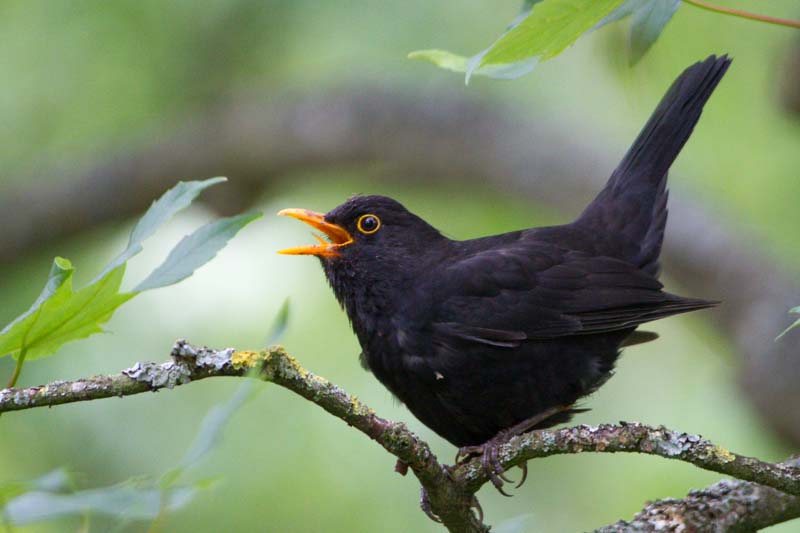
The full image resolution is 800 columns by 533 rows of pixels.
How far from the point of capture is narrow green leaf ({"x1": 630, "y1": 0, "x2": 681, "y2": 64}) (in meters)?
2.12

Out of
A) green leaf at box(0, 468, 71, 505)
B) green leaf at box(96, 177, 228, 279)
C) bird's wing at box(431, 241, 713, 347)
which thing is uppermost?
bird's wing at box(431, 241, 713, 347)

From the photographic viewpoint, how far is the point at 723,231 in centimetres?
665

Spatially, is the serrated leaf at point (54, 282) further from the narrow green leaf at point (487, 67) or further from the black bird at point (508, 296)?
the black bird at point (508, 296)

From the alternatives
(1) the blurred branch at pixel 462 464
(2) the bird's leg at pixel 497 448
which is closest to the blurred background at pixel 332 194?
(2) the bird's leg at pixel 497 448

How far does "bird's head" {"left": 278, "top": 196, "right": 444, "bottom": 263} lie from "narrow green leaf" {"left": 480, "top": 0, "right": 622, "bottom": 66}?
239 centimetres

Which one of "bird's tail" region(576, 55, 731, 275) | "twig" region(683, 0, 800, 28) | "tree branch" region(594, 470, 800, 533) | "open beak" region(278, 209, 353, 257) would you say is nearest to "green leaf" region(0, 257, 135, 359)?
"twig" region(683, 0, 800, 28)

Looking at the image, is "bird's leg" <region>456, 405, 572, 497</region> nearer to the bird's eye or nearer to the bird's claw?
the bird's claw

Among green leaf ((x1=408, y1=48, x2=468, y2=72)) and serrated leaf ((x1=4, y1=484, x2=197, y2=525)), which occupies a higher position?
green leaf ((x1=408, y1=48, x2=468, y2=72))

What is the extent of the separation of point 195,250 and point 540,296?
269 centimetres

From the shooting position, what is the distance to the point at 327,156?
7609 millimetres


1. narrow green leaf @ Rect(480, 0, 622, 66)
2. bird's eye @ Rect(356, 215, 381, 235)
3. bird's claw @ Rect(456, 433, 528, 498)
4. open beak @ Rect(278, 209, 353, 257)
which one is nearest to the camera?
narrow green leaf @ Rect(480, 0, 622, 66)

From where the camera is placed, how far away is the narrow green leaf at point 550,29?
1.93 m

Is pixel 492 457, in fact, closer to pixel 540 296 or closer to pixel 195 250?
pixel 540 296

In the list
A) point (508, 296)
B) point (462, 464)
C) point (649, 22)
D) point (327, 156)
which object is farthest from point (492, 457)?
point (327, 156)
